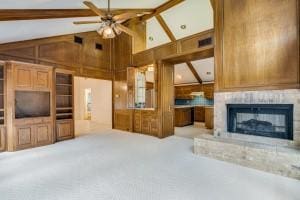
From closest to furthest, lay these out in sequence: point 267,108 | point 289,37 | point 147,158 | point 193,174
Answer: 1. point 193,174
2. point 289,37
3. point 267,108
4. point 147,158

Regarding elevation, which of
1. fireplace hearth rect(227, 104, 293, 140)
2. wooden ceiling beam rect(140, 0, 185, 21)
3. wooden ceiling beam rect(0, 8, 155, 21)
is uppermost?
wooden ceiling beam rect(140, 0, 185, 21)

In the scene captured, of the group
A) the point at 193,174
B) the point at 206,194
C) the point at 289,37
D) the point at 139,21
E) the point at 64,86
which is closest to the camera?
the point at 206,194

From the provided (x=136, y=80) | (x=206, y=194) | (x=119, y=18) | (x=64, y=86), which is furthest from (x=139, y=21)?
(x=206, y=194)

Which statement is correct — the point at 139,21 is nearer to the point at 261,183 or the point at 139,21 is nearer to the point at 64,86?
the point at 64,86

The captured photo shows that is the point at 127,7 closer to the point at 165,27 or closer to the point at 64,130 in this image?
the point at 165,27

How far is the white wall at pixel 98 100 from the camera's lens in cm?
815

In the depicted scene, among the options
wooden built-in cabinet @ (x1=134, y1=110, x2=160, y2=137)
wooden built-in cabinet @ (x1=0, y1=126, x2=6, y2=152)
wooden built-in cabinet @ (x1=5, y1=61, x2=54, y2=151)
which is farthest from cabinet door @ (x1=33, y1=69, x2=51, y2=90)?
wooden built-in cabinet @ (x1=134, y1=110, x2=160, y2=137)

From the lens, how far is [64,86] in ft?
19.2

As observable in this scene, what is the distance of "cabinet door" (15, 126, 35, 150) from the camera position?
4.34 meters

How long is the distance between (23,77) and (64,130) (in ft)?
6.44

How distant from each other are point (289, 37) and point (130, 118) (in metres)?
5.36

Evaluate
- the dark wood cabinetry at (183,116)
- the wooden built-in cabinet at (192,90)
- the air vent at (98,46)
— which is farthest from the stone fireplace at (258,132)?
the wooden built-in cabinet at (192,90)

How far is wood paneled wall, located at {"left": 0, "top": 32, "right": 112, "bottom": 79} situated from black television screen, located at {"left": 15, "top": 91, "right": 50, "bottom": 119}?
1107 mm

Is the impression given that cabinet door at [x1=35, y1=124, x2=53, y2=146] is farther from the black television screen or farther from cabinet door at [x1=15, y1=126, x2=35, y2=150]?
the black television screen
